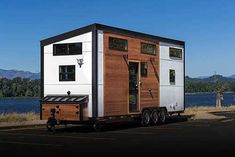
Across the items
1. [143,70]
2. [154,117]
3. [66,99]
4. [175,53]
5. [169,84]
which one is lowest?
[154,117]

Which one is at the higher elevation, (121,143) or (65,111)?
(65,111)

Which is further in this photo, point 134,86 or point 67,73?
point 134,86

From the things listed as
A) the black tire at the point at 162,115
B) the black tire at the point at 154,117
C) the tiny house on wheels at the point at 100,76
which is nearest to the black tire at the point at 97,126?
the tiny house on wheels at the point at 100,76

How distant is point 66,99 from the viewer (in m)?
21.6

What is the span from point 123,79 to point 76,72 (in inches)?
95.9

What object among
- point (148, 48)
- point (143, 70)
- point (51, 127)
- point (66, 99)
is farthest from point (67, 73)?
point (148, 48)

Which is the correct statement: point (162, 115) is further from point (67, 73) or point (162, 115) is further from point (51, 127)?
point (51, 127)

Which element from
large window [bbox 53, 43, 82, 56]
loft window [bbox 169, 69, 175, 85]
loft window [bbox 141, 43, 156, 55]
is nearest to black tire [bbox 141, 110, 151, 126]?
loft window [bbox 141, 43, 156, 55]

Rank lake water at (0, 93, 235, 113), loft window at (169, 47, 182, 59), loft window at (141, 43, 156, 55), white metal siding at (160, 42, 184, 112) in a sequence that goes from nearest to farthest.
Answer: loft window at (141, 43, 156, 55)
white metal siding at (160, 42, 184, 112)
loft window at (169, 47, 182, 59)
lake water at (0, 93, 235, 113)

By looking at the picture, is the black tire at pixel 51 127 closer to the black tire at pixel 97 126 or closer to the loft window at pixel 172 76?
the black tire at pixel 97 126

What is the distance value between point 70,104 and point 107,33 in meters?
3.47

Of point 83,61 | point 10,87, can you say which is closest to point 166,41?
point 83,61

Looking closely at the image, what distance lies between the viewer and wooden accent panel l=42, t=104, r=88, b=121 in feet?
68.7

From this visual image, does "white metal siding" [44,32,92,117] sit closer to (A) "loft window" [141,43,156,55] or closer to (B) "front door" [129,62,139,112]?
(B) "front door" [129,62,139,112]
